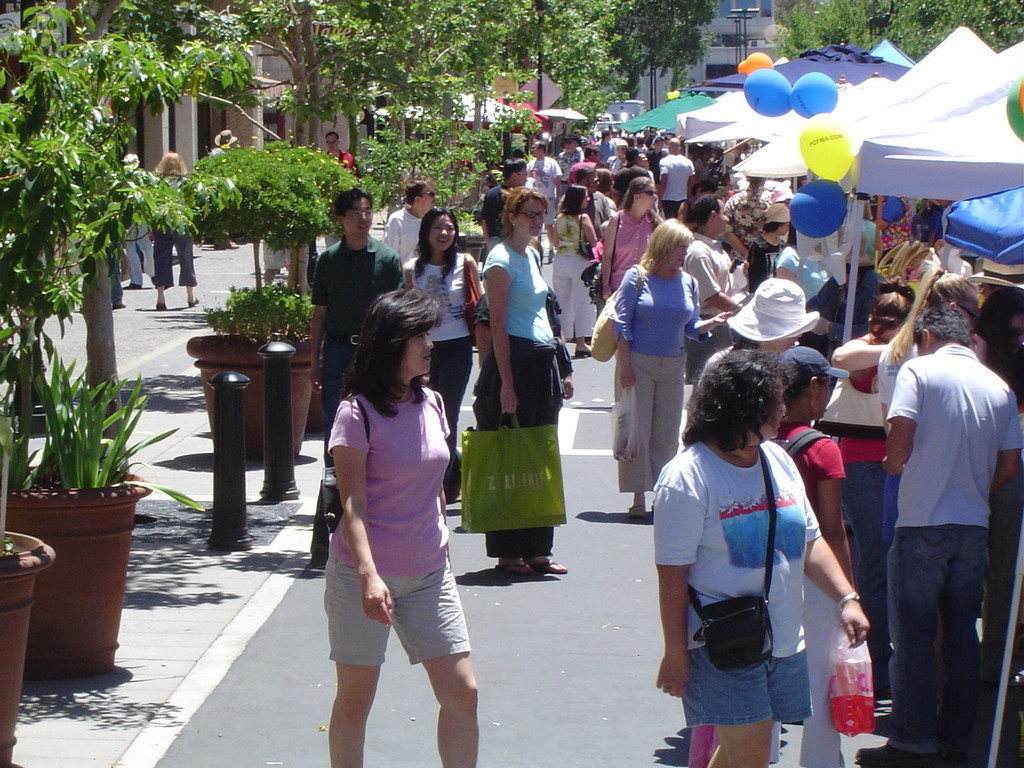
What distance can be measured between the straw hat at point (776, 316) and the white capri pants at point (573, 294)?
9062 millimetres

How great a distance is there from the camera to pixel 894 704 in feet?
17.2

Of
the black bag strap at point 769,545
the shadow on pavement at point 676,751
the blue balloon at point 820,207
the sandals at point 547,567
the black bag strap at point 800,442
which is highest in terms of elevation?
the blue balloon at point 820,207

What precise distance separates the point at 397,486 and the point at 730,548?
1091 millimetres

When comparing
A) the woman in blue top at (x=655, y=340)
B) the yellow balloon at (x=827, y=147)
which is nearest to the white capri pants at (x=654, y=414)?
the woman in blue top at (x=655, y=340)

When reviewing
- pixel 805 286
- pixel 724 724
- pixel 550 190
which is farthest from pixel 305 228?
pixel 550 190

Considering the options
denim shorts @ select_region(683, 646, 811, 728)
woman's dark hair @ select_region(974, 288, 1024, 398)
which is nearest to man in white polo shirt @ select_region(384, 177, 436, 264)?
woman's dark hair @ select_region(974, 288, 1024, 398)

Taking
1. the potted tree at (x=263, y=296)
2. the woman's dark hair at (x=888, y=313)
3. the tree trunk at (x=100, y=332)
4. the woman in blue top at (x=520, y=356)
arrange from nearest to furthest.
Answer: the woman's dark hair at (x=888, y=313), the woman in blue top at (x=520, y=356), the tree trunk at (x=100, y=332), the potted tree at (x=263, y=296)

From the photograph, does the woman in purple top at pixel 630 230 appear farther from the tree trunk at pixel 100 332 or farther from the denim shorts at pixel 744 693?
the denim shorts at pixel 744 693

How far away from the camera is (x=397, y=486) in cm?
436

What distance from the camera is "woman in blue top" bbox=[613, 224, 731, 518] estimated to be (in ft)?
26.9

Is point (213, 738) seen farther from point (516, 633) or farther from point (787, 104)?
point (787, 104)

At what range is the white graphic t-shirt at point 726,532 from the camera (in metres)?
3.79

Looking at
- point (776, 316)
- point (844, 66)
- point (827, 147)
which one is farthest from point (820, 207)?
point (844, 66)

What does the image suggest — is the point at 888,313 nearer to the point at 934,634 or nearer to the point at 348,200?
the point at 934,634
